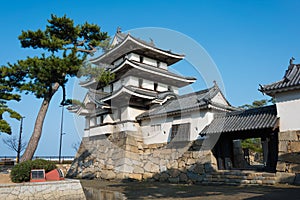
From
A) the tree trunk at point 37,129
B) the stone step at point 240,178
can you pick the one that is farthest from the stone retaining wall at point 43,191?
the stone step at point 240,178

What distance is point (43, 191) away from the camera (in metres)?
8.48

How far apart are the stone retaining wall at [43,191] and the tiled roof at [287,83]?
9.00m

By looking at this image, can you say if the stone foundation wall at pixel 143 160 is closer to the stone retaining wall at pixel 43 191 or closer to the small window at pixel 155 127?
the small window at pixel 155 127

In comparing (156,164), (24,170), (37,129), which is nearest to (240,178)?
(156,164)

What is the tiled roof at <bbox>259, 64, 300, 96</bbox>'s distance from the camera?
1057 cm

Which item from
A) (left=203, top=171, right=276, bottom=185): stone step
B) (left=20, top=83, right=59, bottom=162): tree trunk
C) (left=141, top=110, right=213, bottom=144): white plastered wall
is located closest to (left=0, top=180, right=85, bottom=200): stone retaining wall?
(left=20, top=83, right=59, bottom=162): tree trunk

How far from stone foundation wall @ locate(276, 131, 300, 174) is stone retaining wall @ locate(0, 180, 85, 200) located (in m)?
8.35

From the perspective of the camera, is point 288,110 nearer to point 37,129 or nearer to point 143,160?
point 143,160

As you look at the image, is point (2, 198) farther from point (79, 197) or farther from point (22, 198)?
point (79, 197)

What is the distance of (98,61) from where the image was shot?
23.0 metres

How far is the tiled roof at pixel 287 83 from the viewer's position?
10570mm

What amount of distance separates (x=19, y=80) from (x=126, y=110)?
7.41 metres

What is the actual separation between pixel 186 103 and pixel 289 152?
675 centimetres

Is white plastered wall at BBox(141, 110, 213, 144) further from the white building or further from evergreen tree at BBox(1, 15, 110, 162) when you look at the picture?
evergreen tree at BBox(1, 15, 110, 162)
